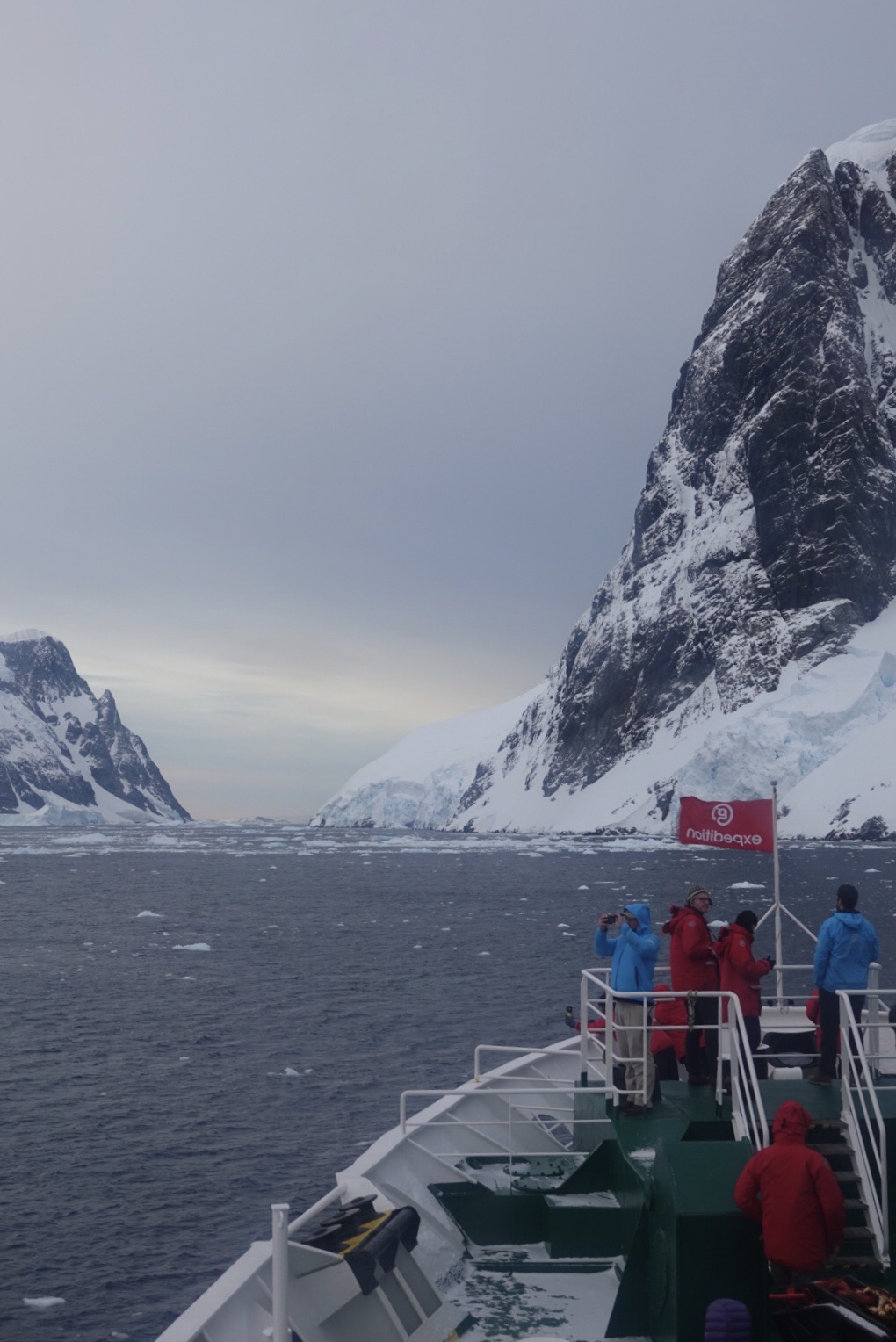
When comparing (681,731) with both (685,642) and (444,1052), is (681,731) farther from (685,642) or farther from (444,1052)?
(444,1052)

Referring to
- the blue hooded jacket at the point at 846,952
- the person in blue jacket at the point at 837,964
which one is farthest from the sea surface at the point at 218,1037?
the blue hooded jacket at the point at 846,952

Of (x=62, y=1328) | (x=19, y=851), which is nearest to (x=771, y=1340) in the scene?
(x=62, y=1328)

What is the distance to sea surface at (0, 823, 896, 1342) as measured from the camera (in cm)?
1609

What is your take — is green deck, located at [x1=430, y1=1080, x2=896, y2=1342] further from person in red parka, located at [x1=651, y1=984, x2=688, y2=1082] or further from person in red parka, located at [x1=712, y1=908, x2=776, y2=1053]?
person in red parka, located at [x1=712, y1=908, x2=776, y2=1053]

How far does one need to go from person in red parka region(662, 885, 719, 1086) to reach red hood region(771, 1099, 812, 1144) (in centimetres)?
328

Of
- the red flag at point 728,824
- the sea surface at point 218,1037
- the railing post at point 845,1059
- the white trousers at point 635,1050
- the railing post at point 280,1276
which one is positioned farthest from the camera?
the sea surface at point 218,1037

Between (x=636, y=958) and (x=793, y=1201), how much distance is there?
133 inches

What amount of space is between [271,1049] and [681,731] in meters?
150

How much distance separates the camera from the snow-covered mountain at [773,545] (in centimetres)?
15675

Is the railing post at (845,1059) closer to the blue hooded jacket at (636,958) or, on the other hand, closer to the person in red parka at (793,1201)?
the person in red parka at (793,1201)

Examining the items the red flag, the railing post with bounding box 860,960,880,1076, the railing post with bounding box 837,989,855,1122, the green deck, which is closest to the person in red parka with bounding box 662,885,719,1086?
the green deck

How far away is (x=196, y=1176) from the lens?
18.6 meters

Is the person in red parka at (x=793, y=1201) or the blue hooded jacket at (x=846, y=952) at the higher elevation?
the blue hooded jacket at (x=846, y=952)

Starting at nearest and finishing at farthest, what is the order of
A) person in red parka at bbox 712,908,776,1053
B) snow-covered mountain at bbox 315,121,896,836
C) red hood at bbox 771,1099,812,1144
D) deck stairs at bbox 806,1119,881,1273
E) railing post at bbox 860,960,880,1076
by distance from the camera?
red hood at bbox 771,1099,812,1144
deck stairs at bbox 806,1119,881,1273
railing post at bbox 860,960,880,1076
person in red parka at bbox 712,908,776,1053
snow-covered mountain at bbox 315,121,896,836
